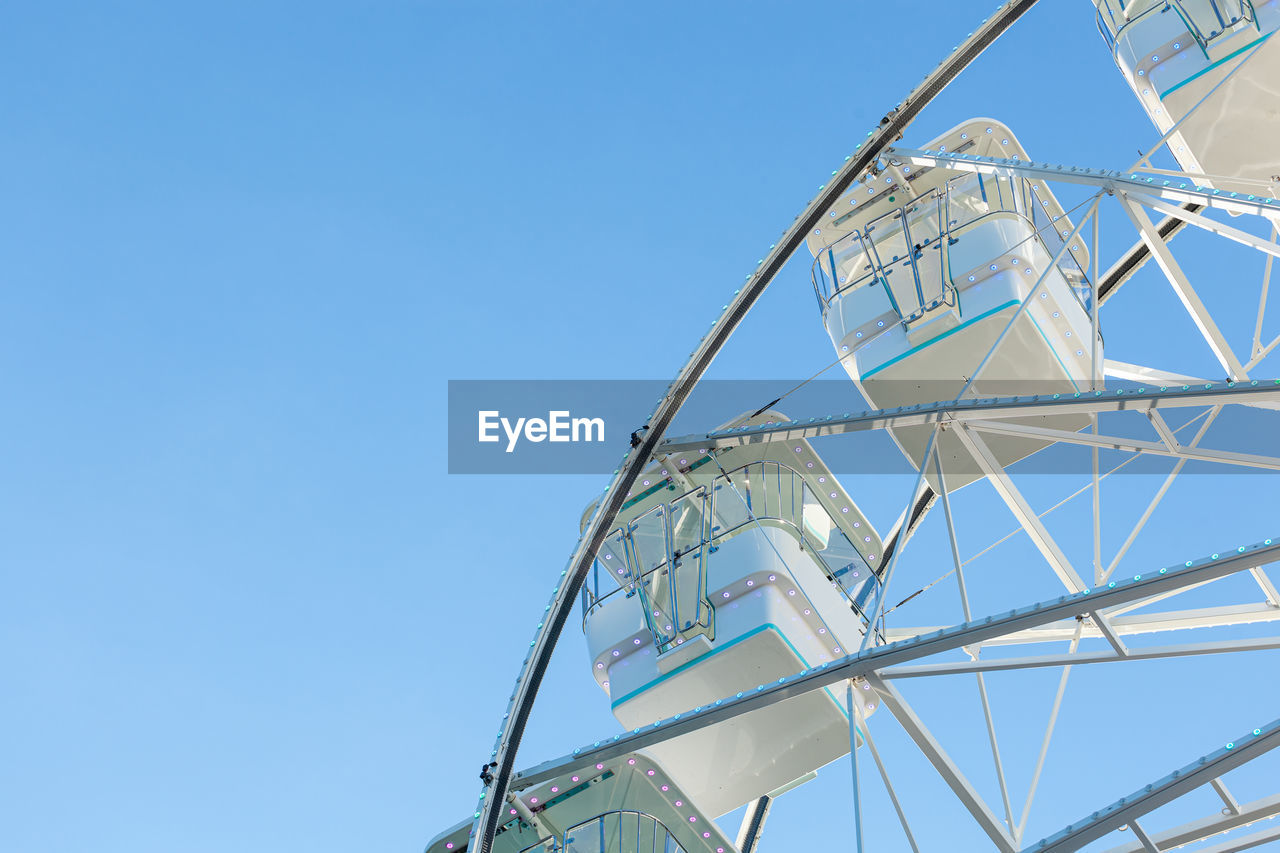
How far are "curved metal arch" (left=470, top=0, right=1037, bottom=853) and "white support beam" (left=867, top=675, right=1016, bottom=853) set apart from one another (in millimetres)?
2817

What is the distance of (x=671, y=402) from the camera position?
1345cm

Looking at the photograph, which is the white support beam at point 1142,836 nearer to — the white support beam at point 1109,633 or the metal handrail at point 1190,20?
the white support beam at point 1109,633

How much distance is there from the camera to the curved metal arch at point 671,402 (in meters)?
11.4

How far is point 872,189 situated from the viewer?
16406 mm

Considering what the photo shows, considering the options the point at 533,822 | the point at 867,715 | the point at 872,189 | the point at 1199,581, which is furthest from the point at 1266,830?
the point at 872,189

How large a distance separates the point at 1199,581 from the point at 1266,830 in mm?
2616

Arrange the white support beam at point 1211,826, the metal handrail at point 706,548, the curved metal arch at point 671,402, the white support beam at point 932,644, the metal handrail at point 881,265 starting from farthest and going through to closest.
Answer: the metal handrail at point 881,265 < the metal handrail at point 706,548 < the curved metal arch at point 671,402 < the white support beam at point 1211,826 < the white support beam at point 932,644

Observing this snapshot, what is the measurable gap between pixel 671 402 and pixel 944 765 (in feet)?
14.0

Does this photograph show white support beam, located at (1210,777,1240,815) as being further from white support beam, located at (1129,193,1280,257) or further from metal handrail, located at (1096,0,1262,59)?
metal handrail, located at (1096,0,1262,59)

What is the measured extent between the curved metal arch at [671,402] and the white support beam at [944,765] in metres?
2.82

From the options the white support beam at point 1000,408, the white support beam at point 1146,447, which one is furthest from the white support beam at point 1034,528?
the white support beam at point 1000,408

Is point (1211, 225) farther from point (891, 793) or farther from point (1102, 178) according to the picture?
point (891, 793)

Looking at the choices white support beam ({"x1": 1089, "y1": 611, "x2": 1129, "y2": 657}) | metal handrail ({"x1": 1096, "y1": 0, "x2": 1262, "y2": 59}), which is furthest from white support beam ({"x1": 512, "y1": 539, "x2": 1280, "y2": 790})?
metal handrail ({"x1": 1096, "y1": 0, "x2": 1262, "y2": 59})

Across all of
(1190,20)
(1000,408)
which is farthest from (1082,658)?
(1190,20)
